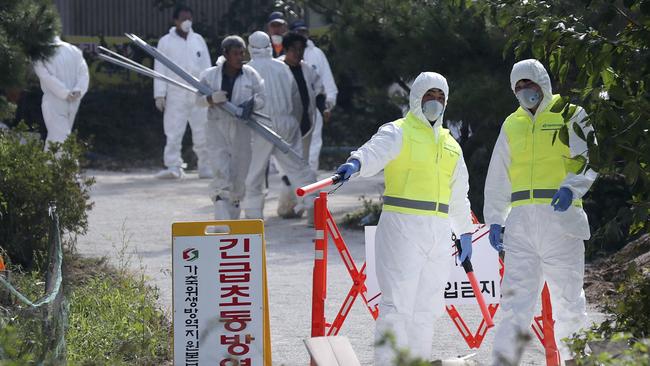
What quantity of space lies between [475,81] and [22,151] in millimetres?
4200

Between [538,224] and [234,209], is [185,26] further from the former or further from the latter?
[538,224]

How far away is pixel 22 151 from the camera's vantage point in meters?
10.4

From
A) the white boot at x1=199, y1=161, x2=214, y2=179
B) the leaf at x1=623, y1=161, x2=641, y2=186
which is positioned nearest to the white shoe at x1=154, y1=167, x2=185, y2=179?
the white boot at x1=199, y1=161, x2=214, y2=179

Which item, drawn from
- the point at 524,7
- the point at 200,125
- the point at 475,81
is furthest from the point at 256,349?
the point at 200,125

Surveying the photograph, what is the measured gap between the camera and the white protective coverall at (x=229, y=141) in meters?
13.0

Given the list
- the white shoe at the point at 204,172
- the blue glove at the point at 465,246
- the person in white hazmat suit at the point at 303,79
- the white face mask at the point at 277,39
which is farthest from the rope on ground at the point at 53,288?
the white shoe at the point at 204,172

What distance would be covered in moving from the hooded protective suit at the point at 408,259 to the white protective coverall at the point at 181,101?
11.1m

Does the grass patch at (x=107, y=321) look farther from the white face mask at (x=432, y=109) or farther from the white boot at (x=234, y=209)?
the white boot at (x=234, y=209)

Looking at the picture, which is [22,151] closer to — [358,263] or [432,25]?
[358,263]

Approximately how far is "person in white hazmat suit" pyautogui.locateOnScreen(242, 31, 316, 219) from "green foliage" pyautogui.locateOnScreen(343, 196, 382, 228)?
0.66 metres

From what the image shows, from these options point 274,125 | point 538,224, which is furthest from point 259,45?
point 538,224

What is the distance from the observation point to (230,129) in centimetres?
1311

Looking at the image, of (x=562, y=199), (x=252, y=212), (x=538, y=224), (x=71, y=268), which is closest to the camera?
(x=562, y=199)

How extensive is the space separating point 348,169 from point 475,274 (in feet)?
5.43
